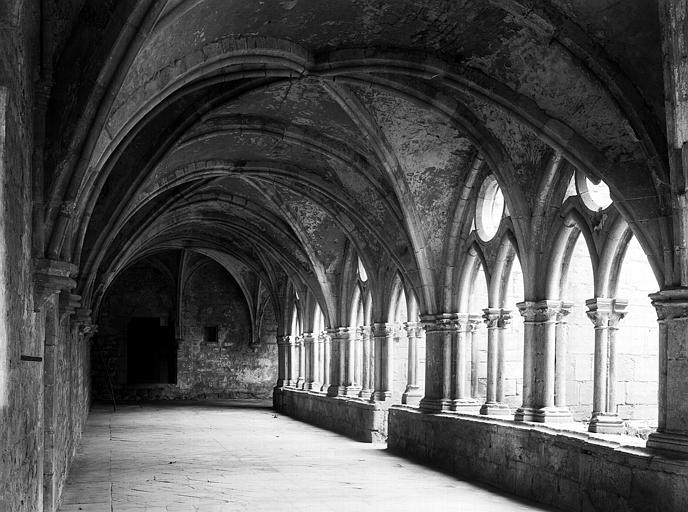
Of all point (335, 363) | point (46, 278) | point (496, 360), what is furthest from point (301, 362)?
point (46, 278)

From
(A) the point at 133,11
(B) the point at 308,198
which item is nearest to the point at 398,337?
(B) the point at 308,198

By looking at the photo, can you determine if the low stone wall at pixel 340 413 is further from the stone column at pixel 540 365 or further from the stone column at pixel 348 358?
the stone column at pixel 540 365

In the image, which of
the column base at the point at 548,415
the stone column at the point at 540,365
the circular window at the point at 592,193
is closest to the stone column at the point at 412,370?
the stone column at the point at 540,365

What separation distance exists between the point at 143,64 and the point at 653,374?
7.30m

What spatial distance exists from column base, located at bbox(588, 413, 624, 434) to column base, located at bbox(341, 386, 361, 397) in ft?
26.9

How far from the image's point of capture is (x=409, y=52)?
7.92 meters

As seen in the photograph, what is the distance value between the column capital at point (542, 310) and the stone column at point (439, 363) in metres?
2.17

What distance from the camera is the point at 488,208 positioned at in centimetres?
1068

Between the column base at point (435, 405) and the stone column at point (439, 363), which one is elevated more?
the stone column at point (439, 363)

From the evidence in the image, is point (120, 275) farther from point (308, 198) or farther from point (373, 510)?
point (373, 510)

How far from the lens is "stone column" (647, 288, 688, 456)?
618cm

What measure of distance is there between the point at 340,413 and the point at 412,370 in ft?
9.99

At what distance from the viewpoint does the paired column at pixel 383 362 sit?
45.6ft

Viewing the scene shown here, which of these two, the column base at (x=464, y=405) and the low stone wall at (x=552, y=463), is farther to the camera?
the column base at (x=464, y=405)
